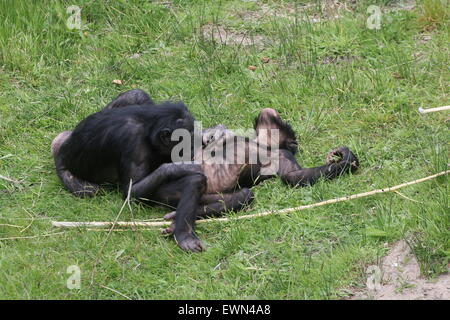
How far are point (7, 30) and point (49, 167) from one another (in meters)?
2.13

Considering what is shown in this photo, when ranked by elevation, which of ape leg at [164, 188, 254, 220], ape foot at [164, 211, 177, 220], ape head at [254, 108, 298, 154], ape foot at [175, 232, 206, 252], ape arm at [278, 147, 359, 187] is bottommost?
ape foot at [175, 232, 206, 252]

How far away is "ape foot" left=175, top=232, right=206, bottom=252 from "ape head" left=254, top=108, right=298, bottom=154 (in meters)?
1.32

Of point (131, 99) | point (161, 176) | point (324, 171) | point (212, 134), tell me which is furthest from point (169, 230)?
point (131, 99)

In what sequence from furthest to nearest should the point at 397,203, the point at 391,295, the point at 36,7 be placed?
the point at 36,7 < the point at 397,203 < the point at 391,295

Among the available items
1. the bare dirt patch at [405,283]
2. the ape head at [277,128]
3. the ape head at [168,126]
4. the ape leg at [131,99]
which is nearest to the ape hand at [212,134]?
the ape head at [168,126]

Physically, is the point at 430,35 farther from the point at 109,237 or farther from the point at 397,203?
the point at 109,237

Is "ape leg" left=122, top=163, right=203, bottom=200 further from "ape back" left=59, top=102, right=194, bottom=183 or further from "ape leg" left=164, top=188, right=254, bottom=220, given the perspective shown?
"ape leg" left=164, top=188, right=254, bottom=220

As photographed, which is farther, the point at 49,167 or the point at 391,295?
the point at 49,167

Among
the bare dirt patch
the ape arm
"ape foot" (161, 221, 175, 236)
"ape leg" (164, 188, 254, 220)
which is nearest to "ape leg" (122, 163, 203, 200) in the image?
"ape leg" (164, 188, 254, 220)

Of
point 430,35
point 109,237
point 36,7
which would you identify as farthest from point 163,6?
point 109,237

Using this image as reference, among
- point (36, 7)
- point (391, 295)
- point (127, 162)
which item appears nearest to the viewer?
point (391, 295)

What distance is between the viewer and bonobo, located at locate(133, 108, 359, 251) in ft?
17.6

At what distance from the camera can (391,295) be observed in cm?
423

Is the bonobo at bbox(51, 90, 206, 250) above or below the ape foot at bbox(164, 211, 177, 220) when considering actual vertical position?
above
